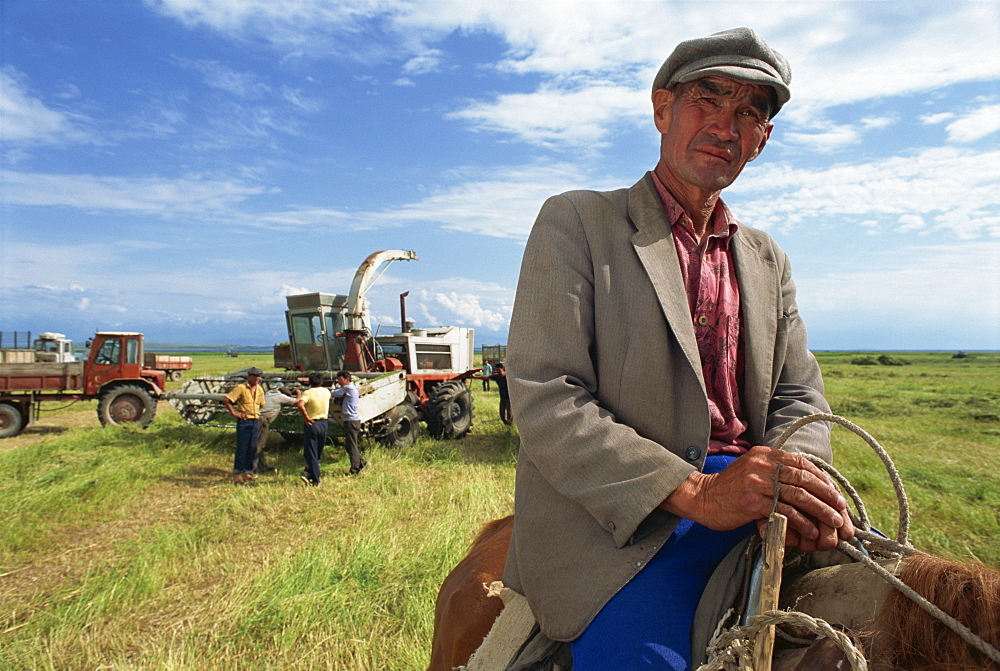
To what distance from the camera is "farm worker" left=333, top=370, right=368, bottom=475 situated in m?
9.19

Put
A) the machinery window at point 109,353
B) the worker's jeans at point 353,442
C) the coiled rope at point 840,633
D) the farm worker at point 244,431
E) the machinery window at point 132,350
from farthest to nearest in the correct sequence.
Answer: the machinery window at point 132,350 < the machinery window at point 109,353 < the worker's jeans at point 353,442 < the farm worker at point 244,431 < the coiled rope at point 840,633

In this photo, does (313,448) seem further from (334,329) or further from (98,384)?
(98,384)

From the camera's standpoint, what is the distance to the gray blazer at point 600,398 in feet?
4.20

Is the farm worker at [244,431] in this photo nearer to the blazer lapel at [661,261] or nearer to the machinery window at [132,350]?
the machinery window at [132,350]

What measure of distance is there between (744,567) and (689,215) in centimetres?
88

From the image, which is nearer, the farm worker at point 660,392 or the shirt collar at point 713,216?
the farm worker at point 660,392

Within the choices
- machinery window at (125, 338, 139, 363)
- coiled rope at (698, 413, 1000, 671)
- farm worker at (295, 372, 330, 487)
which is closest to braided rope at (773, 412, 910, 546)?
coiled rope at (698, 413, 1000, 671)

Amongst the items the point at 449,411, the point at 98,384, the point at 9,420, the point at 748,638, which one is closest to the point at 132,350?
the point at 98,384

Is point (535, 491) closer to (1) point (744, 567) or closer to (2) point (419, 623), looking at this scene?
(1) point (744, 567)

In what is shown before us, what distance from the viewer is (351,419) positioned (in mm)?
9305

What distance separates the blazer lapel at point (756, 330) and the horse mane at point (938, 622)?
1.59 feet

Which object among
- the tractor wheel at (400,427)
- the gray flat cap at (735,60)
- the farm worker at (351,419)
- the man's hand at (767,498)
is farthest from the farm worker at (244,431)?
the gray flat cap at (735,60)

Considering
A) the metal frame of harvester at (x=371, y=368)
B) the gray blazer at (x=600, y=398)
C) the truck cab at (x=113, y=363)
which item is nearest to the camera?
the gray blazer at (x=600, y=398)

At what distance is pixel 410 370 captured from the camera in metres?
13.8
